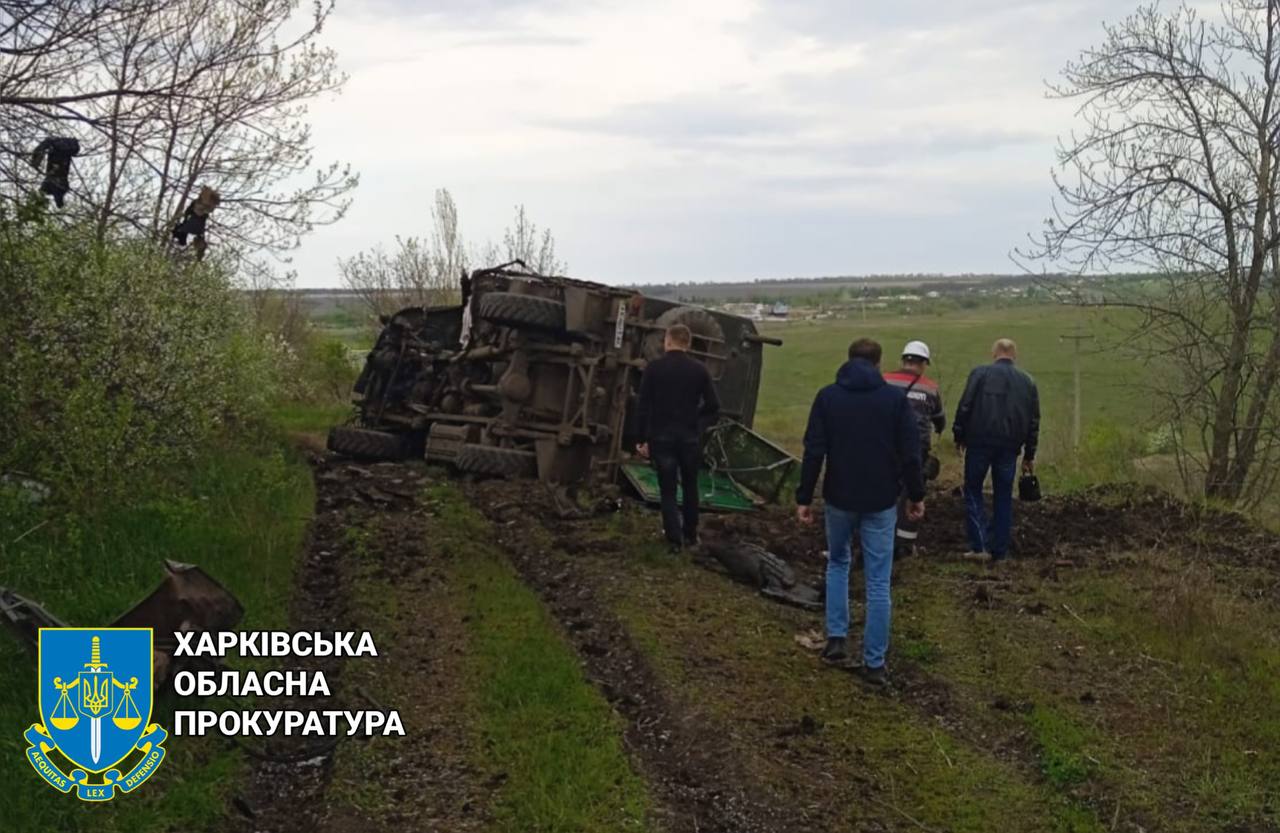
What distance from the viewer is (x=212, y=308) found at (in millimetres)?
12711

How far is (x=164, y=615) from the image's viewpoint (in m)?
6.50

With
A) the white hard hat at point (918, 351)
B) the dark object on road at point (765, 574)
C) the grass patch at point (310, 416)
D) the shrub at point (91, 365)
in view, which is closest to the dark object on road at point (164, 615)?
the shrub at point (91, 365)

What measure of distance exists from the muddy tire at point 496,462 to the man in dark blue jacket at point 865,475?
19.2ft

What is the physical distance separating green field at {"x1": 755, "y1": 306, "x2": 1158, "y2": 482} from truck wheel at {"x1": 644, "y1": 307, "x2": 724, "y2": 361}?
15.3 ft

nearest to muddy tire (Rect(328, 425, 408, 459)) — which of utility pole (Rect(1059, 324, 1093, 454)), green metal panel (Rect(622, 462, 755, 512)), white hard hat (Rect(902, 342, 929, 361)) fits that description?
green metal panel (Rect(622, 462, 755, 512))

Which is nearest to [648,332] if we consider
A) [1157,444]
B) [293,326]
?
[1157,444]

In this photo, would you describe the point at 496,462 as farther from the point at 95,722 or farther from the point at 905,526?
the point at 95,722

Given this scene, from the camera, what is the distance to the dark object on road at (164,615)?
20.7ft

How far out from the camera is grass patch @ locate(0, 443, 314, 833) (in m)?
5.40

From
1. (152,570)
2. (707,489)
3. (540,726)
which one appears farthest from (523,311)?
(540,726)

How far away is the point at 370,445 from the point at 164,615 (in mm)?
8757

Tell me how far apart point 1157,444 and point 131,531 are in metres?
12.6

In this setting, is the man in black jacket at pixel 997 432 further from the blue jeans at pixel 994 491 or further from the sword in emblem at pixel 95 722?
the sword in emblem at pixel 95 722

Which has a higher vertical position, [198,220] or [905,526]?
[198,220]
